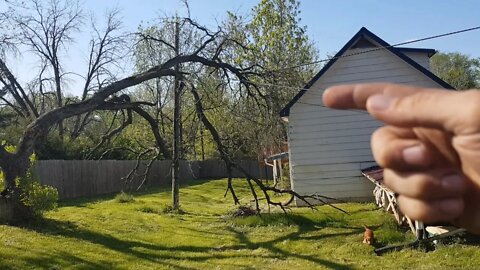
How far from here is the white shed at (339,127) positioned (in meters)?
16.2

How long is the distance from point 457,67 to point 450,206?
184 ft

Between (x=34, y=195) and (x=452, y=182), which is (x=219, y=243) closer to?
(x=34, y=195)

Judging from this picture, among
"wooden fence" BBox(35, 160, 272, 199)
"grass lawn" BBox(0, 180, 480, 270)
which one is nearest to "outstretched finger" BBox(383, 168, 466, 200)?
"grass lawn" BBox(0, 180, 480, 270)

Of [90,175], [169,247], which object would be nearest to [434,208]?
[169,247]

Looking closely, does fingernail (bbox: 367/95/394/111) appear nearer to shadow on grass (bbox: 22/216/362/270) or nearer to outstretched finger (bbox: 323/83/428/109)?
outstretched finger (bbox: 323/83/428/109)

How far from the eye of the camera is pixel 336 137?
1684 centimetres

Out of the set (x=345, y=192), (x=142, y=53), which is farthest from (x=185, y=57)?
(x=345, y=192)

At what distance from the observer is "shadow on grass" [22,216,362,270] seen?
418 inches

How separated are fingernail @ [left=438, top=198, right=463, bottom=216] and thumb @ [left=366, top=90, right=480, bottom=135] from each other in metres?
0.12

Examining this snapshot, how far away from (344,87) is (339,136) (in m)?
16.1

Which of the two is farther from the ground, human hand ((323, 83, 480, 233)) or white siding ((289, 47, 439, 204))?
white siding ((289, 47, 439, 204))

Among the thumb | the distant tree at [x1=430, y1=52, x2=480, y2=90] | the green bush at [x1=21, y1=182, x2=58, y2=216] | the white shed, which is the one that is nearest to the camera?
the thumb

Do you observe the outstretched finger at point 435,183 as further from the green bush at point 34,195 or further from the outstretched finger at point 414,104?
the green bush at point 34,195

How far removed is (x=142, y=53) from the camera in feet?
63.5
